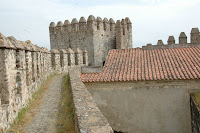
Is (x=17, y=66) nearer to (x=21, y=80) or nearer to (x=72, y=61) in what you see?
(x=21, y=80)

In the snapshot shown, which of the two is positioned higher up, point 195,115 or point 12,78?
point 12,78

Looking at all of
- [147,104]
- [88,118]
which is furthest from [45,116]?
[147,104]

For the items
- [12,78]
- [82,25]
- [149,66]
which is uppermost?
[82,25]

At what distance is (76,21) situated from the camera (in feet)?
71.6

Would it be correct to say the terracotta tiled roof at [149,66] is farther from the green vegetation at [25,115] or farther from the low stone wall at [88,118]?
the low stone wall at [88,118]

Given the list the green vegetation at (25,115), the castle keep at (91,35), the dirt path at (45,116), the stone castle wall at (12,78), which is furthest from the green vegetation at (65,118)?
the castle keep at (91,35)

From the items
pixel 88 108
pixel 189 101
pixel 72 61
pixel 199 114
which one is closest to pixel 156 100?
pixel 189 101

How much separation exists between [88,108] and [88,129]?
4.20 feet

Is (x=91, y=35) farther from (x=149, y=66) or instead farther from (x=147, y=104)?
(x=147, y=104)

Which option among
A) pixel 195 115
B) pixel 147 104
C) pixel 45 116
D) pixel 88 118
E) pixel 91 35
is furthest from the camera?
pixel 91 35

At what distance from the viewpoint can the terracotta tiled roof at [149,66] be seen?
36.6ft

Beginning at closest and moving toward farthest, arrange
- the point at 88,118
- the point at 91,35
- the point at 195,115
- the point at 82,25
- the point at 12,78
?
the point at 88,118 < the point at 12,78 < the point at 195,115 < the point at 91,35 < the point at 82,25

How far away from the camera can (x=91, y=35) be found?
21.5 m

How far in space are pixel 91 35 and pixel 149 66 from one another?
1042 centimetres
